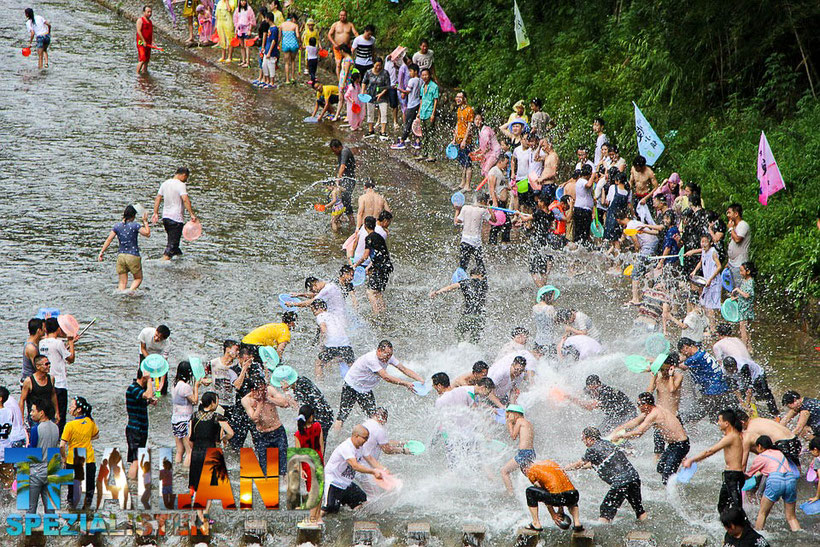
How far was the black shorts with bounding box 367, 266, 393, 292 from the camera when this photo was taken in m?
15.0

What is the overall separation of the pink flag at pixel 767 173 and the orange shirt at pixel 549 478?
5934 mm

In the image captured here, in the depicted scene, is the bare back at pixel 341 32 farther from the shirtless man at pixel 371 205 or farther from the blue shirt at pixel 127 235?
the blue shirt at pixel 127 235

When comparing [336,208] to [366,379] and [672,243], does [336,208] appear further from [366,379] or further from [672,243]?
[366,379]

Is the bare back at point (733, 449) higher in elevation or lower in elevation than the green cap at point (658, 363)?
lower

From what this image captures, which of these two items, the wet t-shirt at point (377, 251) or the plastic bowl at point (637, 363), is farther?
the wet t-shirt at point (377, 251)

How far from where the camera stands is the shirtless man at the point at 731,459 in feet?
34.1

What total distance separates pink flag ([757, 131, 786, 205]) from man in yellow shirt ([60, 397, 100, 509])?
28.7 feet

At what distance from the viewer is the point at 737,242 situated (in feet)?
46.3

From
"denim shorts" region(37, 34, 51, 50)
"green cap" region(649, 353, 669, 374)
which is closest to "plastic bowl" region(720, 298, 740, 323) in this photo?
"green cap" region(649, 353, 669, 374)

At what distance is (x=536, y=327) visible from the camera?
13641 mm

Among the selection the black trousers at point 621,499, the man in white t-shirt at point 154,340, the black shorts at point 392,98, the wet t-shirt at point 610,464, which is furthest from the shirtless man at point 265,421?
the black shorts at point 392,98

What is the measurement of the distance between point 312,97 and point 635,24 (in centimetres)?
755

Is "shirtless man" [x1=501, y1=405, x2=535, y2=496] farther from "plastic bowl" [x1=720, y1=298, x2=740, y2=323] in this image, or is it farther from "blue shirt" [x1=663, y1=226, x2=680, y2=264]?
"blue shirt" [x1=663, y1=226, x2=680, y2=264]

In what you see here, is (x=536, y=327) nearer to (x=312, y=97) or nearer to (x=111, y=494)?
(x=111, y=494)
